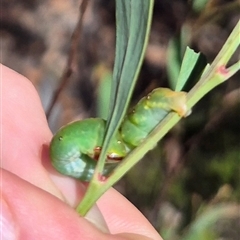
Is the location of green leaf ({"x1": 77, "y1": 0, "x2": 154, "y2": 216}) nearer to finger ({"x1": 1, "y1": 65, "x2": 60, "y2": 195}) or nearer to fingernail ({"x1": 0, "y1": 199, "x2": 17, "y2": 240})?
fingernail ({"x1": 0, "y1": 199, "x2": 17, "y2": 240})

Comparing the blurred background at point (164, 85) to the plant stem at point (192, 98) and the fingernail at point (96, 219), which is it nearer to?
the fingernail at point (96, 219)

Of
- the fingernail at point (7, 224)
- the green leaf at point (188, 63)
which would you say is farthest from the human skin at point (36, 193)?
the green leaf at point (188, 63)

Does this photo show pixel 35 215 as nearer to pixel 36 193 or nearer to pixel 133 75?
pixel 36 193

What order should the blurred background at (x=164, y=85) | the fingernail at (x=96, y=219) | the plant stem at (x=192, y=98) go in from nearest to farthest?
1. the plant stem at (x=192, y=98)
2. the fingernail at (x=96, y=219)
3. the blurred background at (x=164, y=85)

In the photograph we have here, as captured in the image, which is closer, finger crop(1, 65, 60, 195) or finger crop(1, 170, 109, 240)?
finger crop(1, 170, 109, 240)

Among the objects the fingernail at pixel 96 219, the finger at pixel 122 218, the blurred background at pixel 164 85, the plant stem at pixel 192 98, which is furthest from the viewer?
the blurred background at pixel 164 85

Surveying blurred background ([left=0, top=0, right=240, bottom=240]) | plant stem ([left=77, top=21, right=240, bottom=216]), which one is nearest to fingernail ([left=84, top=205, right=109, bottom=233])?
plant stem ([left=77, top=21, right=240, bottom=216])

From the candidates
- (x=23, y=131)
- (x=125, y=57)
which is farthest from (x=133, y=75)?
(x=23, y=131)
